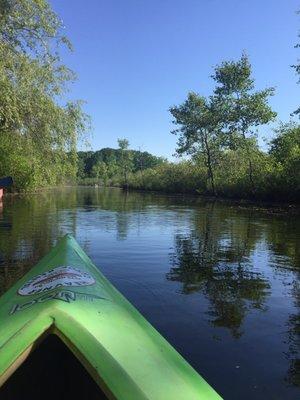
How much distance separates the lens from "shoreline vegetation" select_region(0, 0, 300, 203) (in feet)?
37.9

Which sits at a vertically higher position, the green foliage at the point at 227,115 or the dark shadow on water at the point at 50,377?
the green foliage at the point at 227,115

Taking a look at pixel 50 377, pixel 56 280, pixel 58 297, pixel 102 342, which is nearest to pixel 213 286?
pixel 56 280

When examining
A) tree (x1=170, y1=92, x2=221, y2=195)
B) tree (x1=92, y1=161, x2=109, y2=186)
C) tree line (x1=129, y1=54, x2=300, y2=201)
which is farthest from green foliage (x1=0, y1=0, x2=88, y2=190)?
tree (x1=92, y1=161, x2=109, y2=186)

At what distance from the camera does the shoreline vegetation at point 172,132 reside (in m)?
11.6

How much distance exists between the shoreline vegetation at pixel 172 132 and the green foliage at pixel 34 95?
0.08 ft

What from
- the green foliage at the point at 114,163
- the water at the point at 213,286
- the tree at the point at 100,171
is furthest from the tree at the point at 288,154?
the tree at the point at 100,171

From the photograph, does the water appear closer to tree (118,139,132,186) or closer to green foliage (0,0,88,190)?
green foliage (0,0,88,190)

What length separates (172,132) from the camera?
173 feet

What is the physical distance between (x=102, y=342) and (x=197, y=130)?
4853 cm

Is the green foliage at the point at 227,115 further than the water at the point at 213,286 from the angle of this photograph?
Yes

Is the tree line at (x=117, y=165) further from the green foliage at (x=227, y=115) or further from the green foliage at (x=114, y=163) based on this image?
the green foliage at (x=227, y=115)

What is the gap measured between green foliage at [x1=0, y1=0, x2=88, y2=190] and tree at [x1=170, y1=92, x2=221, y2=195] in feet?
112

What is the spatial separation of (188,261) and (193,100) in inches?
1631

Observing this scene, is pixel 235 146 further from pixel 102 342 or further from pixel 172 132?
pixel 102 342
